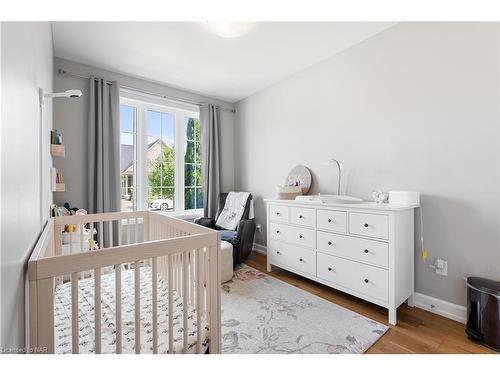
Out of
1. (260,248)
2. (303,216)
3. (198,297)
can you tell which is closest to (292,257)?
(303,216)

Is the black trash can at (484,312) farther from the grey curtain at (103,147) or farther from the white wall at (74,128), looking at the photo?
the white wall at (74,128)

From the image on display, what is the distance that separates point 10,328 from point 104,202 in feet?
7.81

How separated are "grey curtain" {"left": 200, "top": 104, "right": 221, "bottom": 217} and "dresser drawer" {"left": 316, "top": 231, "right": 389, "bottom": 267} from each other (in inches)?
74.4

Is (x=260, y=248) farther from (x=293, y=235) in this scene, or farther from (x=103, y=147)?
(x=103, y=147)

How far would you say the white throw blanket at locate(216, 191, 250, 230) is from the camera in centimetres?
327

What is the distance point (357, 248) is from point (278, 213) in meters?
0.93

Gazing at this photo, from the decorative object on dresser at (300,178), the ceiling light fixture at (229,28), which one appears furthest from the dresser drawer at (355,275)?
the ceiling light fixture at (229,28)

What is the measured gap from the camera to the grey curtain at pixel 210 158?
3596 millimetres

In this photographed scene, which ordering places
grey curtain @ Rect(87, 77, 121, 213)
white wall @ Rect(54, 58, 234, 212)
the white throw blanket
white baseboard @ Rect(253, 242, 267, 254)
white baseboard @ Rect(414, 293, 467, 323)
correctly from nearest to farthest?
white baseboard @ Rect(414, 293, 467, 323), white wall @ Rect(54, 58, 234, 212), grey curtain @ Rect(87, 77, 121, 213), the white throw blanket, white baseboard @ Rect(253, 242, 267, 254)

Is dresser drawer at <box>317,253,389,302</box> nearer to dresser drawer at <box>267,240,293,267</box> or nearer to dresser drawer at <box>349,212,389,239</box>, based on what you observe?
dresser drawer at <box>349,212,389,239</box>

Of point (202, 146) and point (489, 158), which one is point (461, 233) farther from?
point (202, 146)

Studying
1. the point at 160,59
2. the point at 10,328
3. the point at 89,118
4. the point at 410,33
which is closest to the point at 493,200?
the point at 410,33

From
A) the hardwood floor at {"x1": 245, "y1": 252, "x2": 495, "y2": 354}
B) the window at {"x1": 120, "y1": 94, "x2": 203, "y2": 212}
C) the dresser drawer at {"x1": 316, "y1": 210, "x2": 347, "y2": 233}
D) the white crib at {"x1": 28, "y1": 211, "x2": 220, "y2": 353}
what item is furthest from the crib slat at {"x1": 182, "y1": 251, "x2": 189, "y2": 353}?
the window at {"x1": 120, "y1": 94, "x2": 203, "y2": 212}
